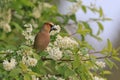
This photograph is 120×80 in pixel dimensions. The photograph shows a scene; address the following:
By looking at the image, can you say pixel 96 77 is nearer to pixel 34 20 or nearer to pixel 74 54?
pixel 74 54

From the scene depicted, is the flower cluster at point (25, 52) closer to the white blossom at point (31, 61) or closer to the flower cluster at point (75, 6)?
the white blossom at point (31, 61)

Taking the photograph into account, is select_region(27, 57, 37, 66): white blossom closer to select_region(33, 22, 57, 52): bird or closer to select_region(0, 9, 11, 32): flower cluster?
select_region(33, 22, 57, 52): bird

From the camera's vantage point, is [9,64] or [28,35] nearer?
[9,64]

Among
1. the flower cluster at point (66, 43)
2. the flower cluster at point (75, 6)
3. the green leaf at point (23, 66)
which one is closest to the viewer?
the green leaf at point (23, 66)

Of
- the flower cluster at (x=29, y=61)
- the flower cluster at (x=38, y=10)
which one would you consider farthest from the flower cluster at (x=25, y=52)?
the flower cluster at (x=38, y=10)

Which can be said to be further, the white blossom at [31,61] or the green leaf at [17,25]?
the green leaf at [17,25]

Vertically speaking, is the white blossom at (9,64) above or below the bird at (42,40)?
below

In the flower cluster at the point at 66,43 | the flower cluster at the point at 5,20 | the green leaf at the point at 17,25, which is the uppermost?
the flower cluster at the point at 66,43

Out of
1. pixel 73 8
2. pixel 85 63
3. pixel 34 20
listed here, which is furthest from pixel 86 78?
pixel 34 20

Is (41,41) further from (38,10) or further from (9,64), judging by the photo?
(38,10)

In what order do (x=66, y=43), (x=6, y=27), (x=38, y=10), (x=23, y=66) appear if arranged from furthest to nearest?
(x=38, y=10)
(x=6, y=27)
(x=66, y=43)
(x=23, y=66)

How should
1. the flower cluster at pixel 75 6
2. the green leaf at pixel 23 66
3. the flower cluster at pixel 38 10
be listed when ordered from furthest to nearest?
1. the flower cluster at pixel 38 10
2. the flower cluster at pixel 75 6
3. the green leaf at pixel 23 66

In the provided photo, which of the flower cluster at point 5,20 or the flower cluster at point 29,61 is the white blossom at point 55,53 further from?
the flower cluster at point 5,20

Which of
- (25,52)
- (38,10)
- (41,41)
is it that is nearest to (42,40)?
(41,41)
